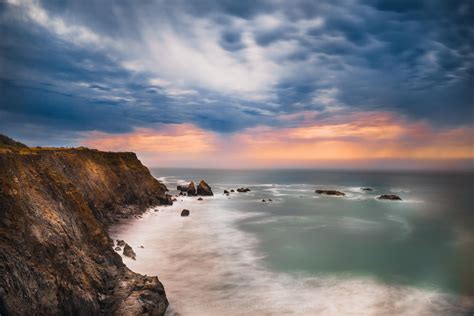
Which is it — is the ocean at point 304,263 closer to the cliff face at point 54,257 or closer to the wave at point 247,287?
the wave at point 247,287

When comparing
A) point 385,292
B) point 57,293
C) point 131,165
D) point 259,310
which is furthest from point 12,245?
point 131,165

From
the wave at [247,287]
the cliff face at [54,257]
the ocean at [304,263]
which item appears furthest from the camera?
the ocean at [304,263]

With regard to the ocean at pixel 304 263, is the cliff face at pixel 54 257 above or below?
above

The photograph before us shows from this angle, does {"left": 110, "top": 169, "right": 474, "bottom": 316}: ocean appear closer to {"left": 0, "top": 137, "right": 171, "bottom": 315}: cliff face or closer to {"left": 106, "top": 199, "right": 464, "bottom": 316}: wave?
{"left": 106, "top": 199, "right": 464, "bottom": 316}: wave

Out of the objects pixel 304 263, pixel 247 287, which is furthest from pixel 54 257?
pixel 304 263

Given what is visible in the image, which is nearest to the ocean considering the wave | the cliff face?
the wave

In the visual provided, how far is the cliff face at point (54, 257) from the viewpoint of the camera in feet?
36.7

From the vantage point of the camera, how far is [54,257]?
497 inches

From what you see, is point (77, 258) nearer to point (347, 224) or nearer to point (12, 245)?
point (12, 245)

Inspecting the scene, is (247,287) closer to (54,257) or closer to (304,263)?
(304,263)

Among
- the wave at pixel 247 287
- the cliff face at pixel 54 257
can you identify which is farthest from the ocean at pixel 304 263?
the cliff face at pixel 54 257

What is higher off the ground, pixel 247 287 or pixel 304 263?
pixel 247 287

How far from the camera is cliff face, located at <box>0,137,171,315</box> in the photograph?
36.7 ft

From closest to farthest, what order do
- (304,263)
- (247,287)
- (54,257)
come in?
(54,257)
(247,287)
(304,263)
